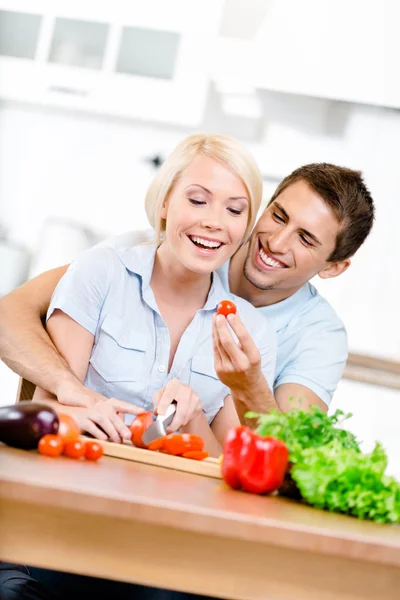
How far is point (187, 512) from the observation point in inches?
39.1

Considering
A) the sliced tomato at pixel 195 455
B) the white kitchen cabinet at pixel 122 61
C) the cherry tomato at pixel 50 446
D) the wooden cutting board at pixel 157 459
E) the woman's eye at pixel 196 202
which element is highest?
the white kitchen cabinet at pixel 122 61

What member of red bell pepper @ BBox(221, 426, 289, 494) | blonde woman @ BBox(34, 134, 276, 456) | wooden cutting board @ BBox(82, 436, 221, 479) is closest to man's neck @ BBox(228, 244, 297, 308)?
blonde woman @ BBox(34, 134, 276, 456)

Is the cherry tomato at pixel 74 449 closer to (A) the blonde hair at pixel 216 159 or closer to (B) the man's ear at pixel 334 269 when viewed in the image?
(A) the blonde hair at pixel 216 159

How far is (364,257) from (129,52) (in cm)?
166

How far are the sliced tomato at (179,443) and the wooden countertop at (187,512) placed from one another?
1.43ft

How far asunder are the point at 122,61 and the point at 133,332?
2601mm

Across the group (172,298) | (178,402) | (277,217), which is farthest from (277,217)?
(178,402)

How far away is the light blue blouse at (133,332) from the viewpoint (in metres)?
2.11

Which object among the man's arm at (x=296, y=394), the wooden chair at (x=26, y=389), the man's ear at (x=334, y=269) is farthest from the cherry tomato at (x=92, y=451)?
the man's ear at (x=334, y=269)

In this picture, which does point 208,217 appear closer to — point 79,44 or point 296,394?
point 296,394

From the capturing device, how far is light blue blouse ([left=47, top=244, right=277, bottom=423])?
2111mm

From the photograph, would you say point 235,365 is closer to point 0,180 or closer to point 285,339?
point 285,339

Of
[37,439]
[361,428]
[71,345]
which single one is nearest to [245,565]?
[37,439]

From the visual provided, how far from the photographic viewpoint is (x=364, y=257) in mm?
4227
